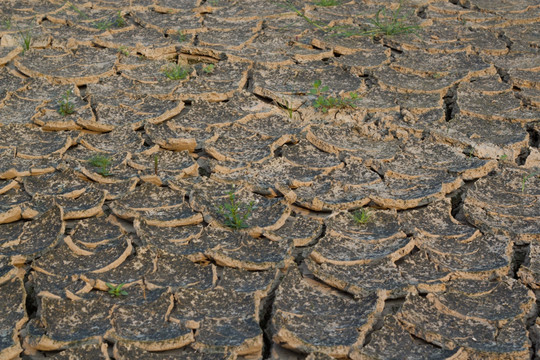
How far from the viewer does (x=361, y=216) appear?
2.69 meters

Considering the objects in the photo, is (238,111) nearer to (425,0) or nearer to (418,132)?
(418,132)

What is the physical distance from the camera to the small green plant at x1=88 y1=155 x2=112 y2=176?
2855 millimetres

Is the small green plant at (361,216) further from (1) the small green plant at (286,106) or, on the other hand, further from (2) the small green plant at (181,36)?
(2) the small green plant at (181,36)

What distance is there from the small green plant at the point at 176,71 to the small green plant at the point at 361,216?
1.25 meters

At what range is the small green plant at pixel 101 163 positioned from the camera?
2.86 metres

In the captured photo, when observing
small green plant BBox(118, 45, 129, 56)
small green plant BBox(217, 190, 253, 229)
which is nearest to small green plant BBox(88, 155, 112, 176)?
small green plant BBox(217, 190, 253, 229)

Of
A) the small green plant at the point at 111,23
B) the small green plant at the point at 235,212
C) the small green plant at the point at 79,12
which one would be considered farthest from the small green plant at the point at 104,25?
the small green plant at the point at 235,212

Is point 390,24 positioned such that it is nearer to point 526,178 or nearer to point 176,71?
point 176,71

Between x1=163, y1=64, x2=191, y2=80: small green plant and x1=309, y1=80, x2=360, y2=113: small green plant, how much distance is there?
0.62m

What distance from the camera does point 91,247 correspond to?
2.52 m

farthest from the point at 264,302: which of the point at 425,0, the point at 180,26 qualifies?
the point at 425,0

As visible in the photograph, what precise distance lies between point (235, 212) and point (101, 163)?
24.3 inches

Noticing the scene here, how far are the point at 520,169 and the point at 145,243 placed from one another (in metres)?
1.56

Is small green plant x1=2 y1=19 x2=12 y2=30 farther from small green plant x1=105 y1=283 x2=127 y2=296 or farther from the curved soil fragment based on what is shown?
the curved soil fragment
